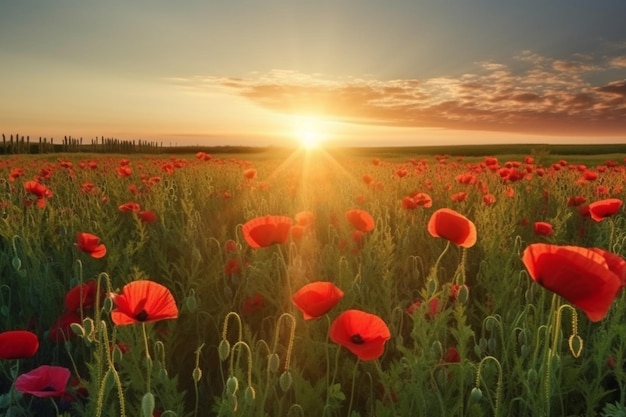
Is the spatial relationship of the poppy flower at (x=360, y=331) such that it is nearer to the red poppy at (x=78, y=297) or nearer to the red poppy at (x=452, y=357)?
the red poppy at (x=452, y=357)

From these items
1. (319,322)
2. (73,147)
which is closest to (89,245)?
(319,322)

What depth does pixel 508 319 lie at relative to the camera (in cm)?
240

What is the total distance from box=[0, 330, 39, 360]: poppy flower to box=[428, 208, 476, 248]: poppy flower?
4.44ft

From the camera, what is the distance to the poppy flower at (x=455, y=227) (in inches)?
79.0

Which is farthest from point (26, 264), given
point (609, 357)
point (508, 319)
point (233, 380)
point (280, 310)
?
point (609, 357)

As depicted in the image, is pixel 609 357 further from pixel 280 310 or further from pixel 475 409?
pixel 280 310

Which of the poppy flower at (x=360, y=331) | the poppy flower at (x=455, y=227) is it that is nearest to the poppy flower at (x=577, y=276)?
the poppy flower at (x=360, y=331)

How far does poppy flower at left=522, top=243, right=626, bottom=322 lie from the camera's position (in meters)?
1.26

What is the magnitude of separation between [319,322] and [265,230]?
454 millimetres

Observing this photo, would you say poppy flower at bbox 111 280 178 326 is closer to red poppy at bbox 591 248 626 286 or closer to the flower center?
the flower center

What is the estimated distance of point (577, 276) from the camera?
130 cm

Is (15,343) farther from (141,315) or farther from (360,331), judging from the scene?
(360,331)

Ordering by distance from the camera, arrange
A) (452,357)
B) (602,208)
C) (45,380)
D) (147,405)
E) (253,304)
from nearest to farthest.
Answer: (147,405), (45,380), (452,357), (253,304), (602,208)

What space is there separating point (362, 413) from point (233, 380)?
3.09 ft
